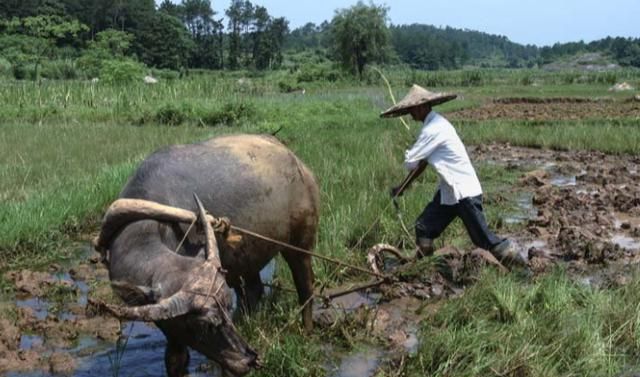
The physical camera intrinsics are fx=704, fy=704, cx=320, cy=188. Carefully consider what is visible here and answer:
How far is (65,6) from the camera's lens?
7912 centimetres

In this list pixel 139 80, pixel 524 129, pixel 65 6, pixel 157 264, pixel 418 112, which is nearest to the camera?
pixel 157 264

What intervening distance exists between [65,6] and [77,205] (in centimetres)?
7911

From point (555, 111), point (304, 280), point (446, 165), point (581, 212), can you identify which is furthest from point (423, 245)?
point (555, 111)

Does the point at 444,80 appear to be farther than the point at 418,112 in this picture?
Yes

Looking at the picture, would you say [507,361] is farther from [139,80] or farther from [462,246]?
[139,80]

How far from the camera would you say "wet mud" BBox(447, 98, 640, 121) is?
21.7 m

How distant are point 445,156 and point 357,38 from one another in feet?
162

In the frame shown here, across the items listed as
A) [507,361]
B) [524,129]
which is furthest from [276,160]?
[524,129]

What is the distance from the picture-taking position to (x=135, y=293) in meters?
3.04

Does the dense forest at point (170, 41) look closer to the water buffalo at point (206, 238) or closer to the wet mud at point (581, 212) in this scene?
the wet mud at point (581, 212)

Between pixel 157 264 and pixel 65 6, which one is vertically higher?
pixel 65 6

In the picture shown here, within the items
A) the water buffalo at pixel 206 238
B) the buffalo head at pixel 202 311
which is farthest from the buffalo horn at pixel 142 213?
the buffalo head at pixel 202 311

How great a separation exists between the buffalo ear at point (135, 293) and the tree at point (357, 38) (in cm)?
5097

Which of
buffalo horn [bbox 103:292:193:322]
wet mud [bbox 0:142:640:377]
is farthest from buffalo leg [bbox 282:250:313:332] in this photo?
buffalo horn [bbox 103:292:193:322]
